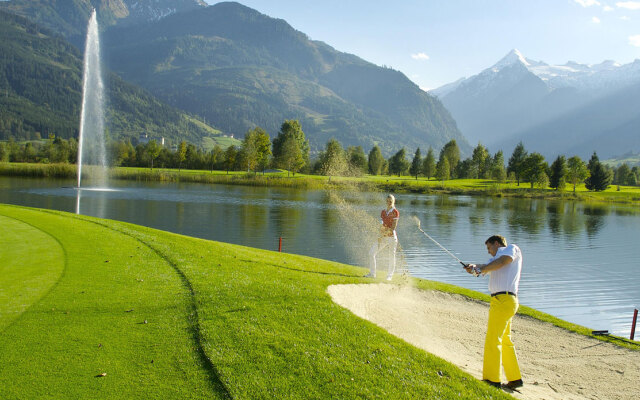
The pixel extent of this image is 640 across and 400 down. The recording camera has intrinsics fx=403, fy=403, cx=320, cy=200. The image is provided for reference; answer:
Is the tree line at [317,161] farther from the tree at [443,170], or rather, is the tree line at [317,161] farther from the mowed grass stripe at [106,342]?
the mowed grass stripe at [106,342]

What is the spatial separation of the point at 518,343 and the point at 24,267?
1576 cm

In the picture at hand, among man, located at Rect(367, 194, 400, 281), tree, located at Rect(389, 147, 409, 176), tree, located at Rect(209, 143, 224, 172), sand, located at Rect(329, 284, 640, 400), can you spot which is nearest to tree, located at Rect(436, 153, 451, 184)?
tree, located at Rect(389, 147, 409, 176)

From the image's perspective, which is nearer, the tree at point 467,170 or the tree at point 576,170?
the tree at point 576,170

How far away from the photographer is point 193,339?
28.1ft

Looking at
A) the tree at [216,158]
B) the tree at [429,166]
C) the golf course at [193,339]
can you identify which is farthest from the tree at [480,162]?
the golf course at [193,339]

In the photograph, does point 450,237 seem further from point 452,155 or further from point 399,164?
point 452,155

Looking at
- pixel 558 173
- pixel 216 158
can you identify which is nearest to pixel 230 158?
pixel 216 158

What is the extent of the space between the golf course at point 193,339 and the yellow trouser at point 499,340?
20.8 inches

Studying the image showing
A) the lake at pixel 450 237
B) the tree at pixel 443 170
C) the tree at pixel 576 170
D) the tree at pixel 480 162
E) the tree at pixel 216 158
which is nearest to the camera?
the lake at pixel 450 237

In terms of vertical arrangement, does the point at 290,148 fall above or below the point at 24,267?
above

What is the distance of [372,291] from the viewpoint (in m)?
15.7

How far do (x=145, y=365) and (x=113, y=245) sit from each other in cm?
1134

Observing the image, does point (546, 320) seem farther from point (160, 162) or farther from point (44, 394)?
point (160, 162)

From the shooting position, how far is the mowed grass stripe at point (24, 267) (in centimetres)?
968
